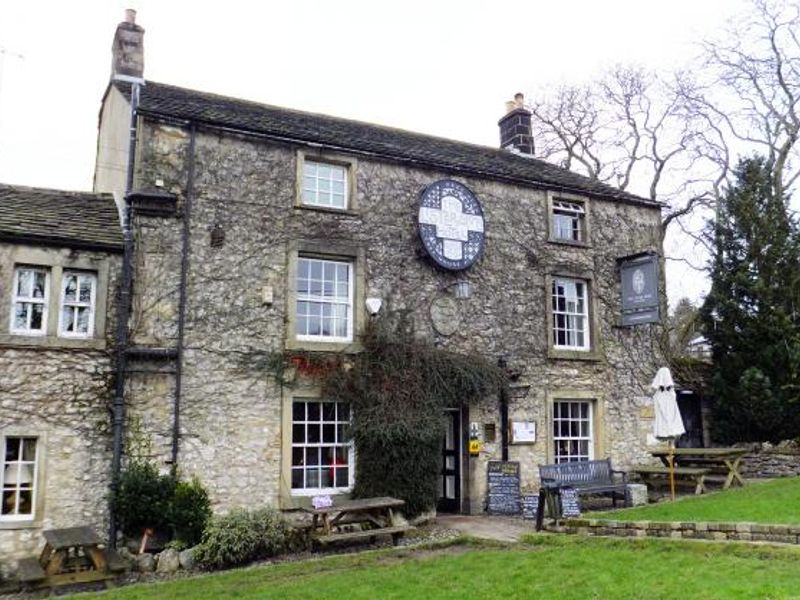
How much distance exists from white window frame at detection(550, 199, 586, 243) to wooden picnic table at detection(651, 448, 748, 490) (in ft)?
17.1

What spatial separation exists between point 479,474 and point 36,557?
7.91m

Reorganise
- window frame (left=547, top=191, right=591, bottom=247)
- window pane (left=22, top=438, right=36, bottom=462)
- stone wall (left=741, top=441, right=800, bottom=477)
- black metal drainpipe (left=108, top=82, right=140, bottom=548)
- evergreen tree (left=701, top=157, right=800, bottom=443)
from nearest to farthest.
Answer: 1. window pane (left=22, top=438, right=36, bottom=462)
2. black metal drainpipe (left=108, top=82, right=140, bottom=548)
3. window frame (left=547, top=191, right=591, bottom=247)
4. stone wall (left=741, top=441, right=800, bottom=477)
5. evergreen tree (left=701, top=157, right=800, bottom=443)

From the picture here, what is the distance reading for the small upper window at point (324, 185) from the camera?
544 inches

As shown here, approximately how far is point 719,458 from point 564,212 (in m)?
6.32

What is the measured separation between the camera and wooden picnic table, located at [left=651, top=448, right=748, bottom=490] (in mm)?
14727

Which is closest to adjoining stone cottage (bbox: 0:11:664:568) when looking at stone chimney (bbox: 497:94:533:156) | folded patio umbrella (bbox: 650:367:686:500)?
folded patio umbrella (bbox: 650:367:686:500)

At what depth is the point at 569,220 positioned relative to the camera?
1694cm

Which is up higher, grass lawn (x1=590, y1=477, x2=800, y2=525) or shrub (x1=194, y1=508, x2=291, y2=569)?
grass lawn (x1=590, y1=477, x2=800, y2=525)

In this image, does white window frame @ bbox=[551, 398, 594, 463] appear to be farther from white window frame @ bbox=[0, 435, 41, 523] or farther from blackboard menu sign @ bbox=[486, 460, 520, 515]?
white window frame @ bbox=[0, 435, 41, 523]

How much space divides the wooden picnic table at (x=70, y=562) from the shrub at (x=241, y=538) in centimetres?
121

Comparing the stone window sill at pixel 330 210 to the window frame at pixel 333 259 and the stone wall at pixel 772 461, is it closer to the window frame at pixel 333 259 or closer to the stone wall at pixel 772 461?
the window frame at pixel 333 259

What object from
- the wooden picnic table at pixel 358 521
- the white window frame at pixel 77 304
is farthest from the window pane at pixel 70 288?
the wooden picnic table at pixel 358 521

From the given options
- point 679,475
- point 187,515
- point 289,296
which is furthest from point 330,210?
point 679,475

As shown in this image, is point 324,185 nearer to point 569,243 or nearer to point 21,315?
point 21,315
